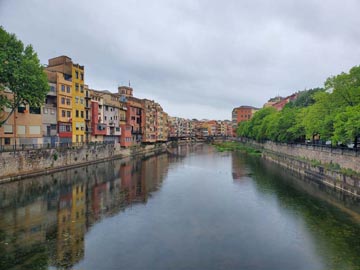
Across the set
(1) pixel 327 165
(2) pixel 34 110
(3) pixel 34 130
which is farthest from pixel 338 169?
(2) pixel 34 110

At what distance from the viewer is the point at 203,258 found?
51.9 ft

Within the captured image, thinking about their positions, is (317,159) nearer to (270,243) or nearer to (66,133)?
(270,243)

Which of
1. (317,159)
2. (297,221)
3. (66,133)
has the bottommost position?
(297,221)

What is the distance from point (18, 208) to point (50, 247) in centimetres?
1070

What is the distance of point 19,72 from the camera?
113ft

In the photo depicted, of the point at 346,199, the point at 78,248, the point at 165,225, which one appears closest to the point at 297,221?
the point at 346,199

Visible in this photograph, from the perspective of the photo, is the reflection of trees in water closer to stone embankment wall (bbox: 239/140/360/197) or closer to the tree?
stone embankment wall (bbox: 239/140/360/197)

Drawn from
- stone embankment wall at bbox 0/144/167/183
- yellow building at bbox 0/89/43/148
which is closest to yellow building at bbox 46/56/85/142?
stone embankment wall at bbox 0/144/167/183

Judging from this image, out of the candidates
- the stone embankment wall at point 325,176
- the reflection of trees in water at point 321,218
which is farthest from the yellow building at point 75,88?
the stone embankment wall at point 325,176

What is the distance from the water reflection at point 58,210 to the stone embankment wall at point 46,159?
88.6 inches

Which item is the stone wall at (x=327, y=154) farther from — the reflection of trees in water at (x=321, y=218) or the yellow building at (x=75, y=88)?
the yellow building at (x=75, y=88)

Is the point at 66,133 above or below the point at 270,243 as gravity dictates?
above

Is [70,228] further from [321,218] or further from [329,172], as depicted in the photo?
[329,172]

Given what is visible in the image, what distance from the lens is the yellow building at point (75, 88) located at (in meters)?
55.7
